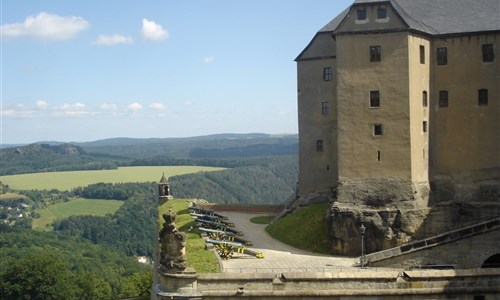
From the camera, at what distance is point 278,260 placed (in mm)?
46094

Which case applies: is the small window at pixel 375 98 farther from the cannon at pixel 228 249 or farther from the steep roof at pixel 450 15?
the cannon at pixel 228 249

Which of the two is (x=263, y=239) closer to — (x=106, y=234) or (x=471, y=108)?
(x=471, y=108)

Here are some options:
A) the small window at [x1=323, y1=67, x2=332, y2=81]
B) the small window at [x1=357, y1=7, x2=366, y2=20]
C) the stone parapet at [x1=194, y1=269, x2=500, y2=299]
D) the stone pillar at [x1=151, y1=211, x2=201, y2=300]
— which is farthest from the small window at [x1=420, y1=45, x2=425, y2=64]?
the stone pillar at [x1=151, y1=211, x2=201, y2=300]

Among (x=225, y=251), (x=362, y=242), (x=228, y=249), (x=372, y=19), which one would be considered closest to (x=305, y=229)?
(x=362, y=242)

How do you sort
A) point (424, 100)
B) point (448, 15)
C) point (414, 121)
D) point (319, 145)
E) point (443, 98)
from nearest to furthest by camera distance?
point (414, 121) → point (424, 100) → point (443, 98) → point (448, 15) → point (319, 145)

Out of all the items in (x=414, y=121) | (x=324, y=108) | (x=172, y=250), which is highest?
(x=324, y=108)

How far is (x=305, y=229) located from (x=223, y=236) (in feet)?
27.7

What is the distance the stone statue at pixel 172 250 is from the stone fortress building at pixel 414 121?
17.1 metres

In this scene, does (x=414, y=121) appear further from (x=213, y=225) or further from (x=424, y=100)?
(x=213, y=225)

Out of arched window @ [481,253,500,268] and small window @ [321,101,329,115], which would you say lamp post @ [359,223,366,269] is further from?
small window @ [321,101,329,115]

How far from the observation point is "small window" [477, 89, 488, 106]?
52125 mm

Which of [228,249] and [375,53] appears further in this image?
[375,53]

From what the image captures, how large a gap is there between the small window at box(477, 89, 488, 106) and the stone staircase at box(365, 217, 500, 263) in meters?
11.2

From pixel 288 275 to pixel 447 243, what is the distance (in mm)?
13920
